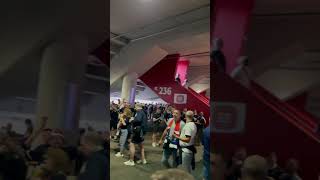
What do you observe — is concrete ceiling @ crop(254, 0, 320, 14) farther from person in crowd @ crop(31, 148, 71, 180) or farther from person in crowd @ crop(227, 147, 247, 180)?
person in crowd @ crop(31, 148, 71, 180)

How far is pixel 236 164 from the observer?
1812 millimetres

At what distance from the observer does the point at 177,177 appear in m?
1.40

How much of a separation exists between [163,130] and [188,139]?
214 millimetres

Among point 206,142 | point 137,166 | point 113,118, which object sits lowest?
point 137,166

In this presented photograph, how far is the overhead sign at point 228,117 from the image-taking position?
183 cm

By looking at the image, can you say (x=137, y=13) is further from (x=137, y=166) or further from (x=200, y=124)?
(x=137, y=166)

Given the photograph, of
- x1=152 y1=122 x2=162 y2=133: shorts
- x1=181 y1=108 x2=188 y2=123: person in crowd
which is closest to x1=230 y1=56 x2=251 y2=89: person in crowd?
x1=181 y1=108 x2=188 y2=123: person in crowd

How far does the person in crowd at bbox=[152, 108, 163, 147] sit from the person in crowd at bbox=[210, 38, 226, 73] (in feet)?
2.45

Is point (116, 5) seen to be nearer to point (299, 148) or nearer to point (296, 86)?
point (296, 86)

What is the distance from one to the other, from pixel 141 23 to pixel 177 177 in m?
1.10

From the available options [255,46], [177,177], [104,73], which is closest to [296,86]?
[255,46]

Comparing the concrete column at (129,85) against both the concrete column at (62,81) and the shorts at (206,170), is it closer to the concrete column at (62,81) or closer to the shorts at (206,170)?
the concrete column at (62,81)

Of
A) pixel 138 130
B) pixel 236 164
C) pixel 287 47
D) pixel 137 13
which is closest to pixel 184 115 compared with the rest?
pixel 138 130

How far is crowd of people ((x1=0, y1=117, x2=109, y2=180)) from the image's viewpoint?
2.01 m
